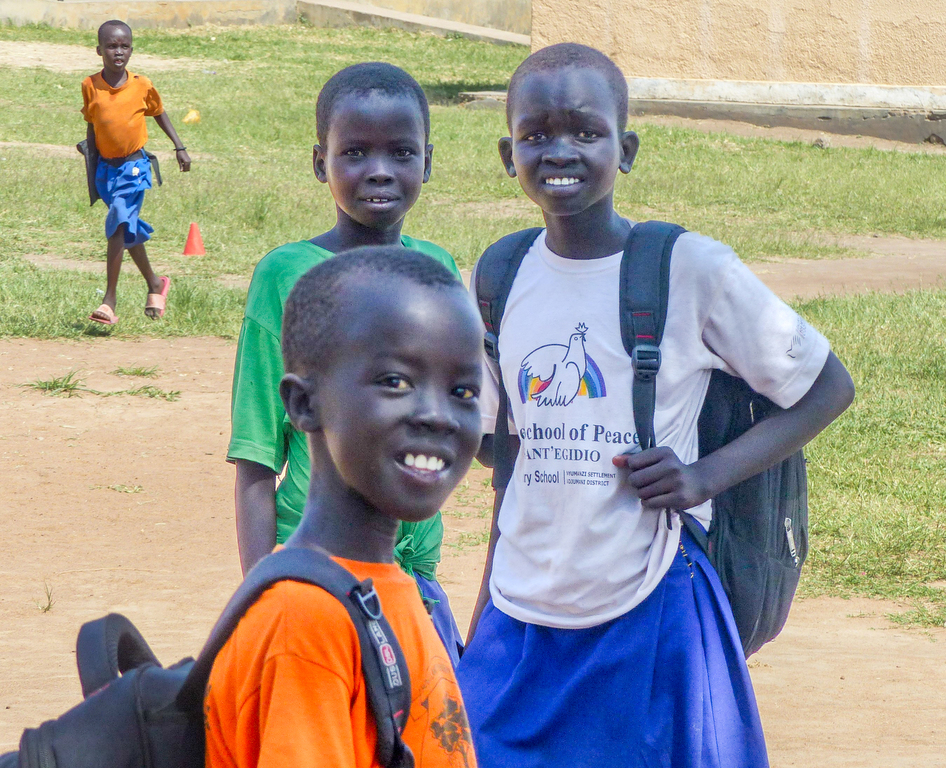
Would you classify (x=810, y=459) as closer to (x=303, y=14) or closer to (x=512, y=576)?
(x=512, y=576)

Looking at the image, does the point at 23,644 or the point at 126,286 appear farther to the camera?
the point at 126,286

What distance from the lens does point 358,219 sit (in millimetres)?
2336

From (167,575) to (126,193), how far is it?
12.6ft

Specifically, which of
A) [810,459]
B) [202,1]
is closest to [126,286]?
[810,459]

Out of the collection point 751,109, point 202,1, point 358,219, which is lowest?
point 358,219

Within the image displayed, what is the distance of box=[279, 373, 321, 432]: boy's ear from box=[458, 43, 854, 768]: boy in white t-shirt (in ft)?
2.66

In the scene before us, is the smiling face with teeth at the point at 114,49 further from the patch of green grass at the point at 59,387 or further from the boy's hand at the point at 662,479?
the boy's hand at the point at 662,479

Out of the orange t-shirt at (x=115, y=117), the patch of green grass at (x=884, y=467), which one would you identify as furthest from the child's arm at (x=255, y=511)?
the orange t-shirt at (x=115, y=117)

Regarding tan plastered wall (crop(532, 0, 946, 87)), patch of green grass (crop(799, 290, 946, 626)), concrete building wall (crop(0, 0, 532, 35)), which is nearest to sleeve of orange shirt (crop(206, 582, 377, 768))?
patch of green grass (crop(799, 290, 946, 626))

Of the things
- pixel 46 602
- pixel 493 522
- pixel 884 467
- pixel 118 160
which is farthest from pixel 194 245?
pixel 493 522

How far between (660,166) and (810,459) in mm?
9754

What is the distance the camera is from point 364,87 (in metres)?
2.34

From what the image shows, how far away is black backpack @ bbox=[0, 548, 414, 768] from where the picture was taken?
4.09 feet

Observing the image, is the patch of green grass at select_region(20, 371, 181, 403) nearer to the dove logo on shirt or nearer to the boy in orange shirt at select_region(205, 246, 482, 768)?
the dove logo on shirt
